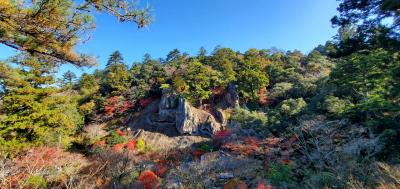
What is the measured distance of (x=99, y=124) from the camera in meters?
29.7

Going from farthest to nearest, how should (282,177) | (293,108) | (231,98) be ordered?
1. (231,98)
2. (293,108)
3. (282,177)

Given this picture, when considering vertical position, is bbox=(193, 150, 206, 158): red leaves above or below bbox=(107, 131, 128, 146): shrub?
below

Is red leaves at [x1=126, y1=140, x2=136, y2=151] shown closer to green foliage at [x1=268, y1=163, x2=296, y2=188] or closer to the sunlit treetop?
green foliage at [x1=268, y1=163, x2=296, y2=188]

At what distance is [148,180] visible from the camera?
15.3 metres

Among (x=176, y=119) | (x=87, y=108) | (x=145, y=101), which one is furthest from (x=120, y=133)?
(x=176, y=119)

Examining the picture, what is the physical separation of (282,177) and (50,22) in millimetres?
11779

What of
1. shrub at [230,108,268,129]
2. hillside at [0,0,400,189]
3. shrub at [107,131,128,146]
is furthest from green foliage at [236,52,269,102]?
shrub at [107,131,128,146]

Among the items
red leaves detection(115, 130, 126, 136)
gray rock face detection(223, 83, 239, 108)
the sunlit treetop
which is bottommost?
red leaves detection(115, 130, 126, 136)

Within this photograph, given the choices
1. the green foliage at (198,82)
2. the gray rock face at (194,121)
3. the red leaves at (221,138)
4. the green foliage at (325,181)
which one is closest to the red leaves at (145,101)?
the green foliage at (198,82)

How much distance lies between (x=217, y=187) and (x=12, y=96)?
14315 mm

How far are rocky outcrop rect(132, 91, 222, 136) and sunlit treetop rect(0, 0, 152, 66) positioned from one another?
67.2ft

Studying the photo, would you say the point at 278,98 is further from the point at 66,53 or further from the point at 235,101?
the point at 66,53

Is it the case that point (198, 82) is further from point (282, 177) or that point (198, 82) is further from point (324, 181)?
point (324, 181)

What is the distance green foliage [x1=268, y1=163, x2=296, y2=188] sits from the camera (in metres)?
12.0
